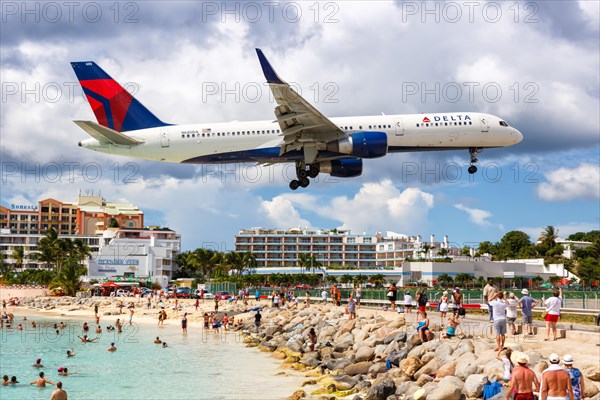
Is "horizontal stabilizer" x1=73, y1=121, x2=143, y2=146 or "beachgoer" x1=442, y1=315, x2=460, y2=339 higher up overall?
"horizontal stabilizer" x1=73, y1=121, x2=143, y2=146

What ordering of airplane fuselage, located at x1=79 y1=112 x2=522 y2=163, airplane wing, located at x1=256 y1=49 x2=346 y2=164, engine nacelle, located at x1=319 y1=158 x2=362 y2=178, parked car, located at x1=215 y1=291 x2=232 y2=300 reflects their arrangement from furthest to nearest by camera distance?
parked car, located at x1=215 y1=291 x2=232 y2=300
engine nacelle, located at x1=319 y1=158 x2=362 y2=178
airplane fuselage, located at x1=79 y1=112 x2=522 y2=163
airplane wing, located at x1=256 y1=49 x2=346 y2=164

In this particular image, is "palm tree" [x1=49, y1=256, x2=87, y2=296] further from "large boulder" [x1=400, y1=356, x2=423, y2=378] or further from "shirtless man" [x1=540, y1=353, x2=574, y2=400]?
"shirtless man" [x1=540, y1=353, x2=574, y2=400]

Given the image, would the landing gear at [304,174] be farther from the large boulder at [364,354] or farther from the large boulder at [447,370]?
the large boulder at [447,370]

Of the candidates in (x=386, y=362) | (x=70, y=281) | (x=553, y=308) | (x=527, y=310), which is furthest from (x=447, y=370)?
(x=70, y=281)

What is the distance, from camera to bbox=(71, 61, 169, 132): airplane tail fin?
40.8m

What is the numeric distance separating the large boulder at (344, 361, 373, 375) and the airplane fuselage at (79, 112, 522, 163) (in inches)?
482

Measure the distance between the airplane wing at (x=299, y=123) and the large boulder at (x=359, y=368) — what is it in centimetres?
1253

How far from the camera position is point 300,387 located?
3134 centimetres

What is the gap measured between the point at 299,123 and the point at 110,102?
1270 cm

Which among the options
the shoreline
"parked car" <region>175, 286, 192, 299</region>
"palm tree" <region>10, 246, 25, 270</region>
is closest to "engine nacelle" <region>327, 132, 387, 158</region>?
the shoreline

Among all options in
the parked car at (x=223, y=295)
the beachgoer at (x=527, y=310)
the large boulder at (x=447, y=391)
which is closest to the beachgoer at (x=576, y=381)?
the large boulder at (x=447, y=391)

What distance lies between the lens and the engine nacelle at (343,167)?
38.5 metres

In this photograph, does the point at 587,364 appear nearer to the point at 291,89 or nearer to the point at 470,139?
the point at 291,89

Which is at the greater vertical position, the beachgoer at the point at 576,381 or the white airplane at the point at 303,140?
the white airplane at the point at 303,140
